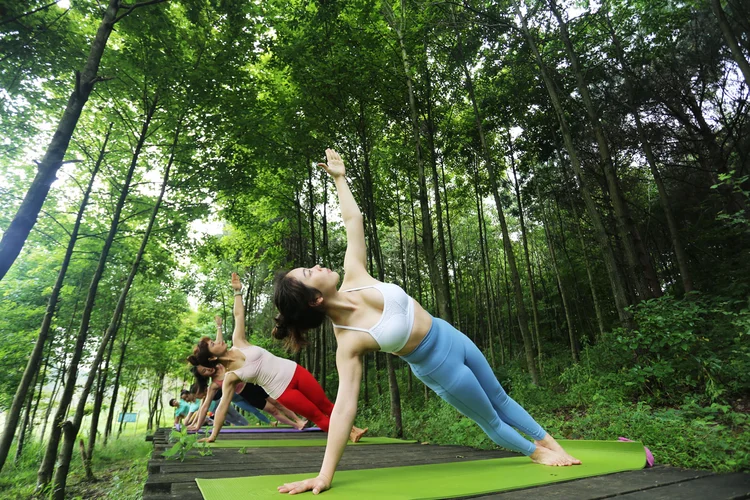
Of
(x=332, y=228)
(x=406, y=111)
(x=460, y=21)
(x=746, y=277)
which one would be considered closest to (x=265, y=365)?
(x=406, y=111)

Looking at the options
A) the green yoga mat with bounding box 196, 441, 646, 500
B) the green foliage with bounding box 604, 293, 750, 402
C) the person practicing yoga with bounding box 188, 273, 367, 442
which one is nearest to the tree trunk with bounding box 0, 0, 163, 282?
the person practicing yoga with bounding box 188, 273, 367, 442

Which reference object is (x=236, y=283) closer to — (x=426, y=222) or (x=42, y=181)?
(x=42, y=181)

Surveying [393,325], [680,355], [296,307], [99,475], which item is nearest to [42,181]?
[296,307]

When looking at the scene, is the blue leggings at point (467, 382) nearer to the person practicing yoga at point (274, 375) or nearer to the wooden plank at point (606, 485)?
the wooden plank at point (606, 485)

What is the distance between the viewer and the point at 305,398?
3.91 metres

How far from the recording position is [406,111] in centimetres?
772

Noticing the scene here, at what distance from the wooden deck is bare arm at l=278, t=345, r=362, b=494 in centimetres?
42

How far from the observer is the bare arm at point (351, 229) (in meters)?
2.00

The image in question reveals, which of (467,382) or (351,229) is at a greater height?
(351,229)

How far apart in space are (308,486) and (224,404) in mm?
2180

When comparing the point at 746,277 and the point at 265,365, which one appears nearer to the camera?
the point at 265,365

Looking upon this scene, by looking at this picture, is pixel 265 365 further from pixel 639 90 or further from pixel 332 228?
pixel 639 90

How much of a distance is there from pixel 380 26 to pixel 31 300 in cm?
1161

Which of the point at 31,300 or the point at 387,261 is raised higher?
the point at 387,261
